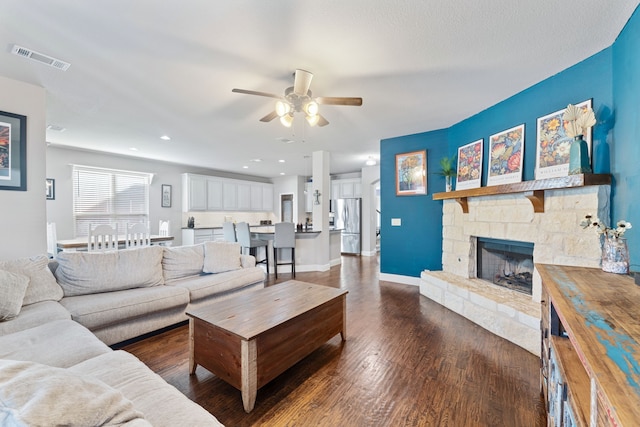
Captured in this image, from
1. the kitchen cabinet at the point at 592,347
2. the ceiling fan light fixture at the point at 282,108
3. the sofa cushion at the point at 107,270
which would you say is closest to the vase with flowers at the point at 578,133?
the kitchen cabinet at the point at 592,347

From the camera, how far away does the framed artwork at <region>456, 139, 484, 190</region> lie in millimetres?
3385

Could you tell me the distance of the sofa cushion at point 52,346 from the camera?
4.45 ft

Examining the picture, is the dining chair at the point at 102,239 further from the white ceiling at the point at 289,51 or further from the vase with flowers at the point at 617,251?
the vase with flowers at the point at 617,251

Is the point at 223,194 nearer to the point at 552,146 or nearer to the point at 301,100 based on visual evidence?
the point at 301,100

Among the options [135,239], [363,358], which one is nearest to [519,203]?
[363,358]

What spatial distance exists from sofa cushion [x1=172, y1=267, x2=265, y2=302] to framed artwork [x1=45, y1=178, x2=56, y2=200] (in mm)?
3789

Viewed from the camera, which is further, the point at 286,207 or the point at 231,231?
the point at 286,207

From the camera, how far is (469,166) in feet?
11.6

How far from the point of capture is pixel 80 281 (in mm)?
2410

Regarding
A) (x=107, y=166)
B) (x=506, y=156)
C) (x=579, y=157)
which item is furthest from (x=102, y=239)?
(x=579, y=157)

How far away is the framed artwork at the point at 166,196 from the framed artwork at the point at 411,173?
532 cm

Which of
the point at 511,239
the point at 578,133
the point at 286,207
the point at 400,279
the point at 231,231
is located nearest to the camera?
the point at 578,133

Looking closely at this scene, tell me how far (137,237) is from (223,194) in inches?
141

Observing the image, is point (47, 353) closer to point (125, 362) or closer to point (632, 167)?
point (125, 362)
